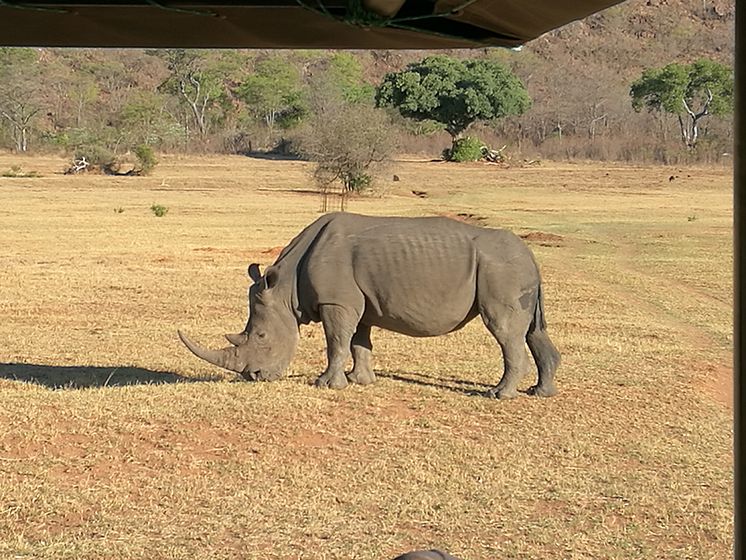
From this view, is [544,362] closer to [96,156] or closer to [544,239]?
[544,239]

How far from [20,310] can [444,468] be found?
23.8ft

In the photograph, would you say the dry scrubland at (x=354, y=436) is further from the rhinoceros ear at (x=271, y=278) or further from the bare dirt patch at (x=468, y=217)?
the bare dirt patch at (x=468, y=217)

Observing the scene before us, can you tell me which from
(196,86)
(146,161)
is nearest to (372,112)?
(146,161)

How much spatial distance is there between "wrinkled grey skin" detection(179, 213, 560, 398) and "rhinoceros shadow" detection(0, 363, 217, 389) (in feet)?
2.54

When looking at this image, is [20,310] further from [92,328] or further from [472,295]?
[472,295]

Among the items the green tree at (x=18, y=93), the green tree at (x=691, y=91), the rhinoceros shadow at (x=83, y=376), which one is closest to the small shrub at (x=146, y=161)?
the green tree at (x=18, y=93)

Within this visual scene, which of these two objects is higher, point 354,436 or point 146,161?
point 146,161

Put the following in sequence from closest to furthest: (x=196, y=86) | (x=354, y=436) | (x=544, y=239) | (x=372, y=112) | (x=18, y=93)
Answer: (x=354, y=436) → (x=544, y=239) → (x=372, y=112) → (x=18, y=93) → (x=196, y=86)

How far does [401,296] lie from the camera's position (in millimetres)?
8422

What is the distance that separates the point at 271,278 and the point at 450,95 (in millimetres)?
48519

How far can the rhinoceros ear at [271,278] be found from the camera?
843cm

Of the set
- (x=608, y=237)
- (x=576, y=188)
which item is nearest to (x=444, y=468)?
(x=608, y=237)

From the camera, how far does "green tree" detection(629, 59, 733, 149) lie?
210 ft

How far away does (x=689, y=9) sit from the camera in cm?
11325
